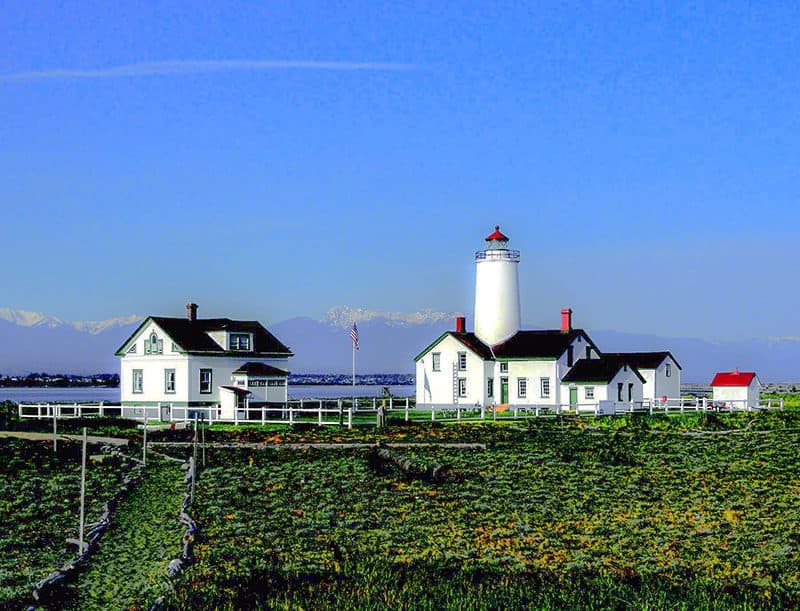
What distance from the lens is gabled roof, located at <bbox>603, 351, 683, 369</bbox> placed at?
62.9 metres

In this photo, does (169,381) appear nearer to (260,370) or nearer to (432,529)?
(260,370)

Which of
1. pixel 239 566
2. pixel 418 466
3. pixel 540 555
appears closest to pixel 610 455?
pixel 418 466

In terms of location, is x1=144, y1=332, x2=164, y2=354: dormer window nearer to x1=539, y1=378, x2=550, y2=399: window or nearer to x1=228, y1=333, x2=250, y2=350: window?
x1=228, y1=333, x2=250, y2=350: window

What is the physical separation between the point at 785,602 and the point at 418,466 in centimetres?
1371

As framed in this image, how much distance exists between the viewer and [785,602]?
44.0ft

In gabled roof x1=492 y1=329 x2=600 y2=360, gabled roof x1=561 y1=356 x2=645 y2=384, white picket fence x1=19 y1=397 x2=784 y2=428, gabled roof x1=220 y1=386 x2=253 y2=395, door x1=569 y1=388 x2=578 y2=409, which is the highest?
gabled roof x1=492 y1=329 x2=600 y2=360

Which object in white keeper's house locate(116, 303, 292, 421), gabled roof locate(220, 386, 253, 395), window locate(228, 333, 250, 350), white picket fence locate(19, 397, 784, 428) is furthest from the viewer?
window locate(228, 333, 250, 350)

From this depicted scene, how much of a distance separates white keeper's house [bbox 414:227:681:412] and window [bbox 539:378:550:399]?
0.05 m

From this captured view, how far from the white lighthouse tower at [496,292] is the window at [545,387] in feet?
13.5

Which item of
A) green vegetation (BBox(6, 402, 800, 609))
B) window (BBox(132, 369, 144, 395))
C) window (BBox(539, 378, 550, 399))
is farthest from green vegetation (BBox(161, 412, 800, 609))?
window (BBox(539, 378, 550, 399))

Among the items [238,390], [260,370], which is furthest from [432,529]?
[260,370]

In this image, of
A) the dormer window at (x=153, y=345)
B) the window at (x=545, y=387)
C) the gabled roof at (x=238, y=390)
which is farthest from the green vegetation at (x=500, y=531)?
the window at (x=545, y=387)

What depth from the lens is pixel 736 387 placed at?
60000mm

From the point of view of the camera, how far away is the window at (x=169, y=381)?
53.1 meters
